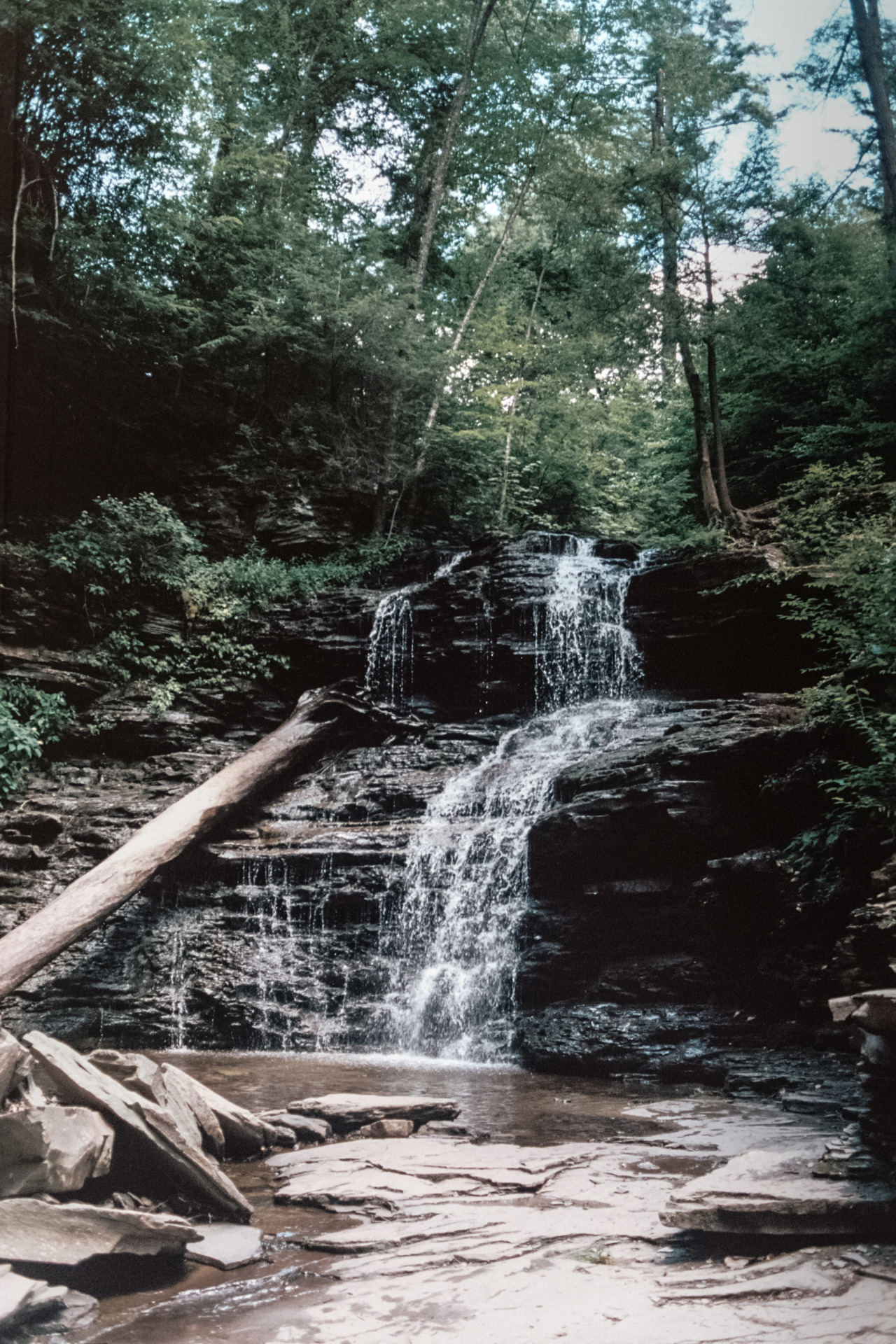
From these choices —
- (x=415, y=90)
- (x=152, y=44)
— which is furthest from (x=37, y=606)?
(x=415, y=90)

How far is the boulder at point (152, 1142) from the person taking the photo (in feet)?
9.78

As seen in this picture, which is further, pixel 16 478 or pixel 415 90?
pixel 415 90

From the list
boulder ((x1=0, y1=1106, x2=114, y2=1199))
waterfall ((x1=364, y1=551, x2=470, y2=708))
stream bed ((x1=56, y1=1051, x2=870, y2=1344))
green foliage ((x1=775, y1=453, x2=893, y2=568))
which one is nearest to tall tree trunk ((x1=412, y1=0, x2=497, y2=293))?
waterfall ((x1=364, y1=551, x2=470, y2=708))

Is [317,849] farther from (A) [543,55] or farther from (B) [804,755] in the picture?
(A) [543,55]

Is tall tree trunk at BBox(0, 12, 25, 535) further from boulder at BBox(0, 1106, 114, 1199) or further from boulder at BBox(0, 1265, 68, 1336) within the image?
boulder at BBox(0, 1265, 68, 1336)

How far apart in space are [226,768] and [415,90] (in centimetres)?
1788

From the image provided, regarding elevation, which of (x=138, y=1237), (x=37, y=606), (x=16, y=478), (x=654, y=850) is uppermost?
(x=16, y=478)

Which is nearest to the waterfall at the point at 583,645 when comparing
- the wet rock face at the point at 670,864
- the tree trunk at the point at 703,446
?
the tree trunk at the point at 703,446

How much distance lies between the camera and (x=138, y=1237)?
2547mm

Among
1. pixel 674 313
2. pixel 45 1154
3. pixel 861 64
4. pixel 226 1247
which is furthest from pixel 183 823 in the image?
pixel 674 313

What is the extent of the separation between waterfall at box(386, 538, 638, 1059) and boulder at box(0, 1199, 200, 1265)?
4.22m

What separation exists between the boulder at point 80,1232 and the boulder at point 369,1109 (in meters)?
1.68

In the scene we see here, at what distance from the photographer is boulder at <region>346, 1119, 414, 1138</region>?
4062 millimetres

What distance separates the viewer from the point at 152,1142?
119 inches
